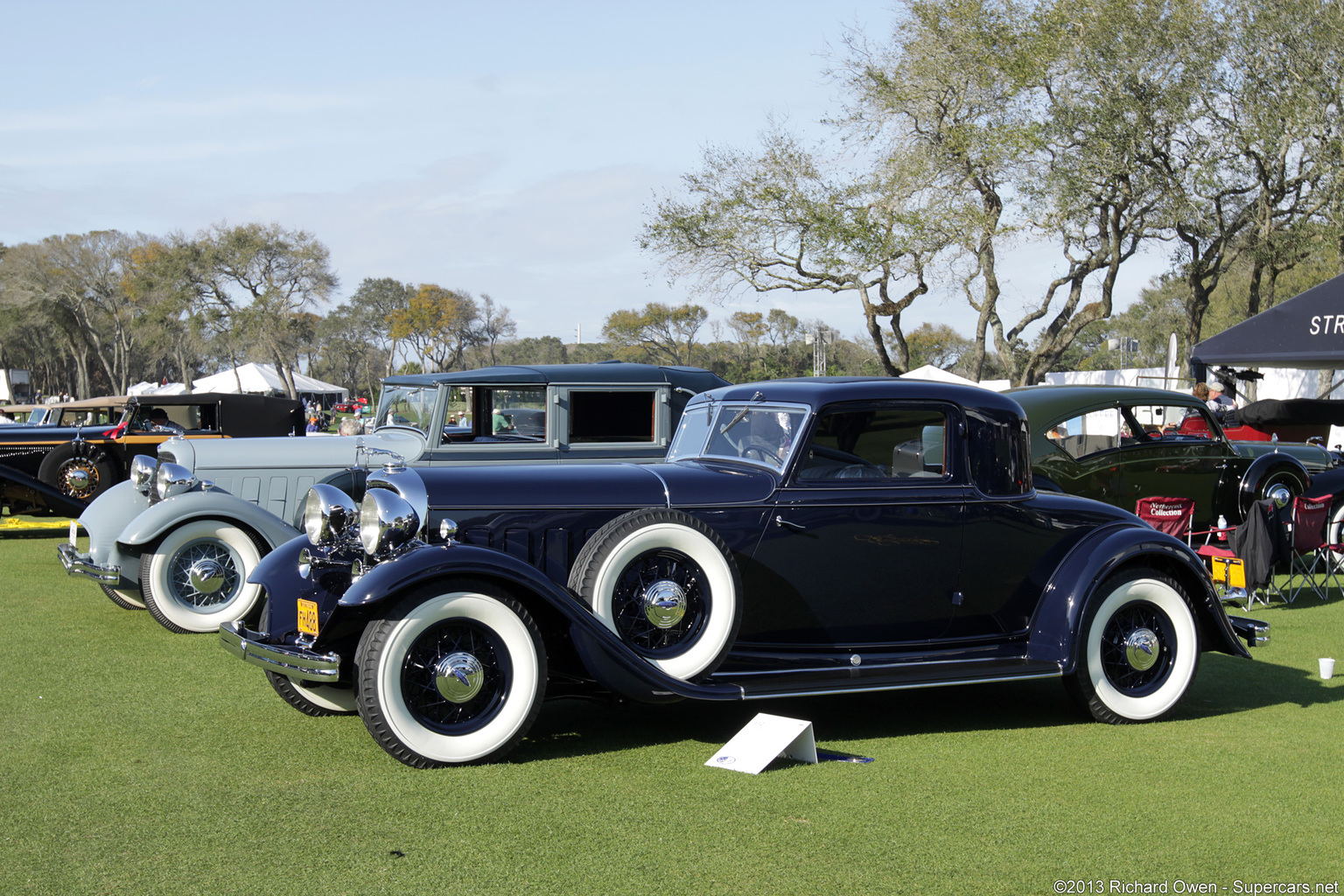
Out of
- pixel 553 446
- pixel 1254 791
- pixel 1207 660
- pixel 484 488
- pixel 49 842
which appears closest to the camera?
pixel 49 842

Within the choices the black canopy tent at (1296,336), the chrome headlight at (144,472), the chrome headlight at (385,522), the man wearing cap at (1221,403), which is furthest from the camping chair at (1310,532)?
the chrome headlight at (144,472)

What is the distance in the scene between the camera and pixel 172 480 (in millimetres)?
7359

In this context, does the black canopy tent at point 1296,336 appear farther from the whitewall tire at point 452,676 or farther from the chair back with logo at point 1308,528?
the whitewall tire at point 452,676

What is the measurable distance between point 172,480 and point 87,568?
31.0 inches

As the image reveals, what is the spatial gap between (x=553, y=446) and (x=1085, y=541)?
4300 millimetres

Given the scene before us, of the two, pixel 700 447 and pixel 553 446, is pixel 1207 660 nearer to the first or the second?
pixel 700 447

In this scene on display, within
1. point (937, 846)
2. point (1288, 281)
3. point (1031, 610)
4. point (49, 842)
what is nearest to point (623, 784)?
point (937, 846)

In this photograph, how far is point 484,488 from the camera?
4680 millimetres

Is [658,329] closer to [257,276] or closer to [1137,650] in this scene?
[257,276]

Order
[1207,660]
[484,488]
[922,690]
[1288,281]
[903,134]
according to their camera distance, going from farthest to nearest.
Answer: [1288,281] < [903,134] < [1207,660] < [922,690] < [484,488]

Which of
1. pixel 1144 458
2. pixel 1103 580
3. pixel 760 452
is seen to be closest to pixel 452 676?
pixel 760 452

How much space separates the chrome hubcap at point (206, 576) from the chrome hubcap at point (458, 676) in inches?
149

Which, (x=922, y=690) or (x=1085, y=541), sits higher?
(x=1085, y=541)

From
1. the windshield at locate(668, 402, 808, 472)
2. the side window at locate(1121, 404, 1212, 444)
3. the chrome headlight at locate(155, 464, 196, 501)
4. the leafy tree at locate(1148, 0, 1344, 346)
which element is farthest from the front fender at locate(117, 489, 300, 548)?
the leafy tree at locate(1148, 0, 1344, 346)
